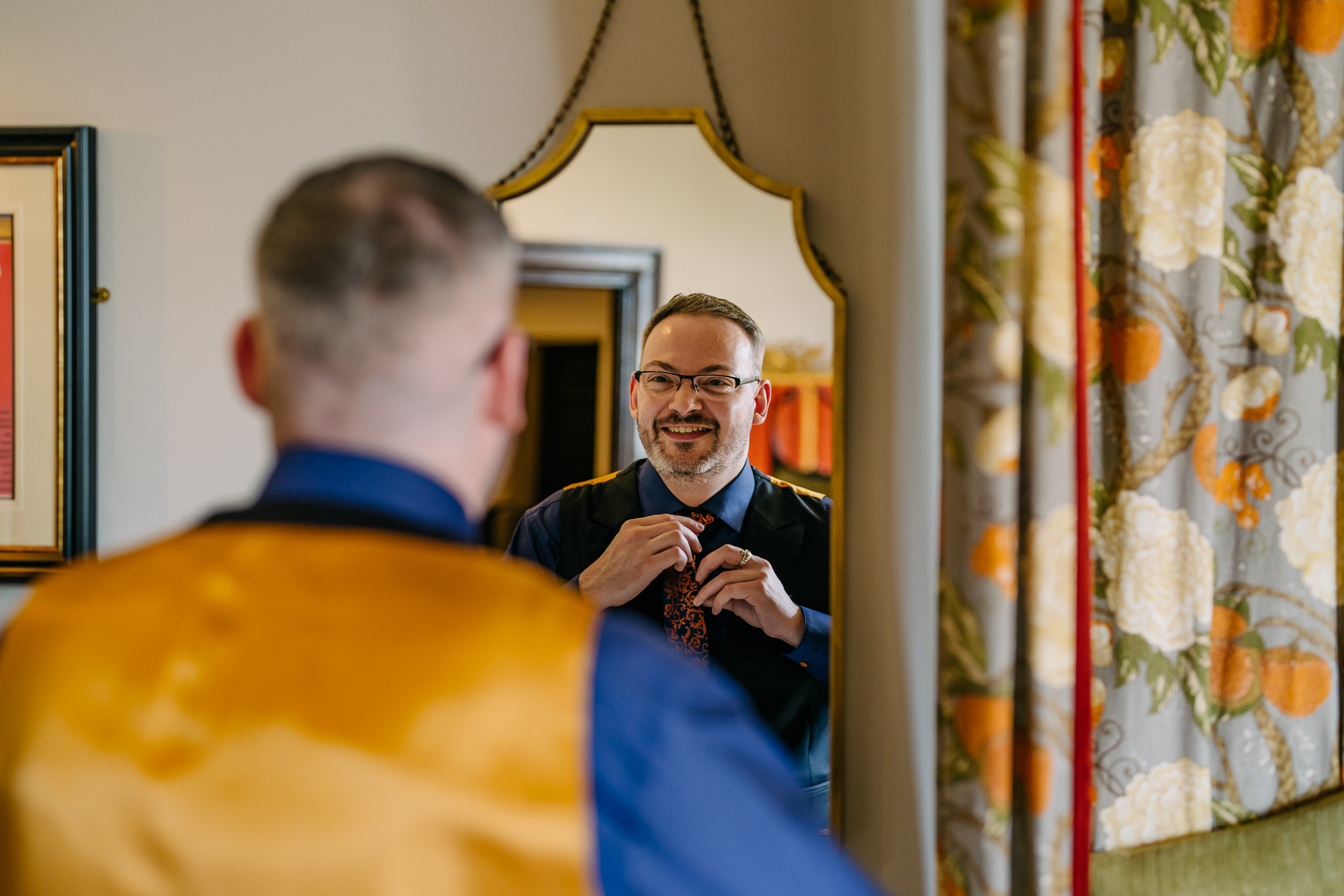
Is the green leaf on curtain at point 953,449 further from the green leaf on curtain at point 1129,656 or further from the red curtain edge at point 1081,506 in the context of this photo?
the green leaf on curtain at point 1129,656

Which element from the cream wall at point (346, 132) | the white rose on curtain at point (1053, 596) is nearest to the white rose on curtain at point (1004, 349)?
the white rose on curtain at point (1053, 596)

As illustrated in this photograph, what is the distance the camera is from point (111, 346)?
134cm

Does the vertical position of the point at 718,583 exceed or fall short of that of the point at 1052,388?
it falls short

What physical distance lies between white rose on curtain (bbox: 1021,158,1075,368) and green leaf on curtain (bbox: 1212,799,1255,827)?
541 millimetres

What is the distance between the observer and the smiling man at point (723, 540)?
114 centimetres

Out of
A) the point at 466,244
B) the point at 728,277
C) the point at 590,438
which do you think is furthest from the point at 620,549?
the point at 466,244

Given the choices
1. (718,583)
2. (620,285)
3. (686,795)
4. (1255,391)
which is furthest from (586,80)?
(686,795)

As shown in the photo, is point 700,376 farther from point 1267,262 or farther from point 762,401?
point 1267,262

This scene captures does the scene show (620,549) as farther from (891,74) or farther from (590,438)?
(891,74)

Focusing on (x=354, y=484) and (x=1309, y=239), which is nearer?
(x=354, y=484)

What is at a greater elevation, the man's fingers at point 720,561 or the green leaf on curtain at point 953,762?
the man's fingers at point 720,561

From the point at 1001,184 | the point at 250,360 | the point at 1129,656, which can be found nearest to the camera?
the point at 250,360

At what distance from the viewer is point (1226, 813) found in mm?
961

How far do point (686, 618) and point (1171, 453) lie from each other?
0.60m
